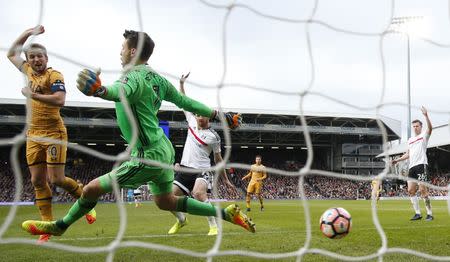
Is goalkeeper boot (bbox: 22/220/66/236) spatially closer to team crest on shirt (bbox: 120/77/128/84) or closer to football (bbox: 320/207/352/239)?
team crest on shirt (bbox: 120/77/128/84)

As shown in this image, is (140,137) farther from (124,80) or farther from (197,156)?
(197,156)

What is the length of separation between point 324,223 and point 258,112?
31629 mm

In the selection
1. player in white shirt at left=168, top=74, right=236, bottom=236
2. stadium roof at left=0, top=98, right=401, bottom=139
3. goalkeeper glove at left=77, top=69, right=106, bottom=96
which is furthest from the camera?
stadium roof at left=0, top=98, right=401, bottom=139

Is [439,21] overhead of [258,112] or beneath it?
beneath

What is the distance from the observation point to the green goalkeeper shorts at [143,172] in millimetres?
3480

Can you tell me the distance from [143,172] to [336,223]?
5.31ft

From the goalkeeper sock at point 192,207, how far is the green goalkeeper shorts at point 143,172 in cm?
35

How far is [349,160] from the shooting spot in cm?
4275

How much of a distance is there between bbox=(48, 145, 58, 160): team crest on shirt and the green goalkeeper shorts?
139cm

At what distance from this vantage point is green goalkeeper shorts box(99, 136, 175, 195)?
3.48 m

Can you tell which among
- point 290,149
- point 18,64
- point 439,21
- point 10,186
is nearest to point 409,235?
point 439,21

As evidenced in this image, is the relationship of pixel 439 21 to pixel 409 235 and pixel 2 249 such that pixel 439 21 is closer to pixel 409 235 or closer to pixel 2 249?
pixel 409 235

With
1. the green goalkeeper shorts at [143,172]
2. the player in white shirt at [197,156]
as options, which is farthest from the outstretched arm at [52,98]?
the player in white shirt at [197,156]

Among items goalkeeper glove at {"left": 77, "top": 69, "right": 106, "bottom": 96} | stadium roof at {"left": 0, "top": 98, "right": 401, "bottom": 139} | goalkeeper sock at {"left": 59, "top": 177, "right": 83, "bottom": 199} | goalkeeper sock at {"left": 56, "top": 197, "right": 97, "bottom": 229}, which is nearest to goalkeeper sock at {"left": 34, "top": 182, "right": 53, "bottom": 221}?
goalkeeper sock at {"left": 59, "top": 177, "right": 83, "bottom": 199}
